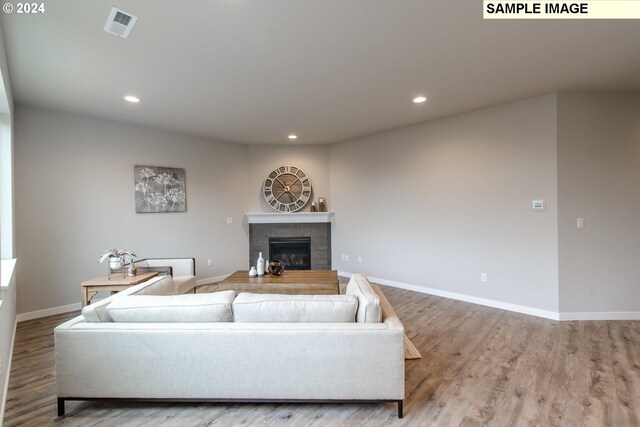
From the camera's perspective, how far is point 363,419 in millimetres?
1821

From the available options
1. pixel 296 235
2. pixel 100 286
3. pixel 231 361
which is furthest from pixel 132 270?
pixel 296 235

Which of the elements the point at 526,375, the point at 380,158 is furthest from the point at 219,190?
the point at 526,375

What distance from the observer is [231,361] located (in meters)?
1.79

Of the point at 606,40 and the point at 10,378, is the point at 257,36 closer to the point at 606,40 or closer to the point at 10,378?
the point at 606,40

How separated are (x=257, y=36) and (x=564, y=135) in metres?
3.48

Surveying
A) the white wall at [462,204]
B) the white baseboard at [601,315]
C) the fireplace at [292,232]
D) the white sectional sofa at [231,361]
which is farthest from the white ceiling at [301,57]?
the white baseboard at [601,315]

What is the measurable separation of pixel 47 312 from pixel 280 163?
4034 mm

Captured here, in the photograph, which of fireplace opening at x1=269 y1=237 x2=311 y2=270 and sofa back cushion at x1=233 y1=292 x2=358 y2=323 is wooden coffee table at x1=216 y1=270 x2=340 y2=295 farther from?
fireplace opening at x1=269 y1=237 x2=311 y2=270

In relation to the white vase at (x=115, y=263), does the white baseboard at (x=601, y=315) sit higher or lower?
lower

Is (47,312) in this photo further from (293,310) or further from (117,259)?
(293,310)

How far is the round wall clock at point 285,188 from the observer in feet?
18.8

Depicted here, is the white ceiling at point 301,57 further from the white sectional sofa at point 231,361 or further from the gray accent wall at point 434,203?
the white sectional sofa at point 231,361

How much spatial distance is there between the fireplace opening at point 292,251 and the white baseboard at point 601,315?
393 centimetres

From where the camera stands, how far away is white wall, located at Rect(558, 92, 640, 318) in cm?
338
